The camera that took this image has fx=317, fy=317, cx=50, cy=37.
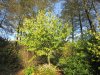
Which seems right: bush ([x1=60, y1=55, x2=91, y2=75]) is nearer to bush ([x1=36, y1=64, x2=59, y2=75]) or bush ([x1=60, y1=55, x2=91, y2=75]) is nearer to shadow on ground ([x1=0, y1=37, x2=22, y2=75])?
bush ([x1=36, y1=64, x2=59, y2=75])

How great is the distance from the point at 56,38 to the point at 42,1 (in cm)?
1443

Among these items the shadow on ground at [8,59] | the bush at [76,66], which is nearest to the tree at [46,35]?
the shadow on ground at [8,59]

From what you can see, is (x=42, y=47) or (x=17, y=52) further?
(x=17, y=52)

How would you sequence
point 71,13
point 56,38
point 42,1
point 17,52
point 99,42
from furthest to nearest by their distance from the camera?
point 71,13 → point 42,1 → point 17,52 → point 56,38 → point 99,42

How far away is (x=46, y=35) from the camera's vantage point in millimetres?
33188

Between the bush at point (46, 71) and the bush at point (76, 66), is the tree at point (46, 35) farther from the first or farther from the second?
the bush at point (76, 66)

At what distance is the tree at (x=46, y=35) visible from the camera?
33.2m

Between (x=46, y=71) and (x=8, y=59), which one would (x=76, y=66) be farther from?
(x=8, y=59)

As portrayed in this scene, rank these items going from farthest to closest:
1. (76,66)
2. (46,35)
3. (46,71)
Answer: (46,35)
(46,71)
(76,66)

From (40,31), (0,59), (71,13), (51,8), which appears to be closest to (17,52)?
(0,59)

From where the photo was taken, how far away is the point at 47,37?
33.1 m

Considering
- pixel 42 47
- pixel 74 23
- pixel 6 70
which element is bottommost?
pixel 6 70

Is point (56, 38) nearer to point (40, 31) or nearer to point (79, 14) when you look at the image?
point (40, 31)

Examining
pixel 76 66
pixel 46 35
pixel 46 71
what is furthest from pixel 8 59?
pixel 76 66
